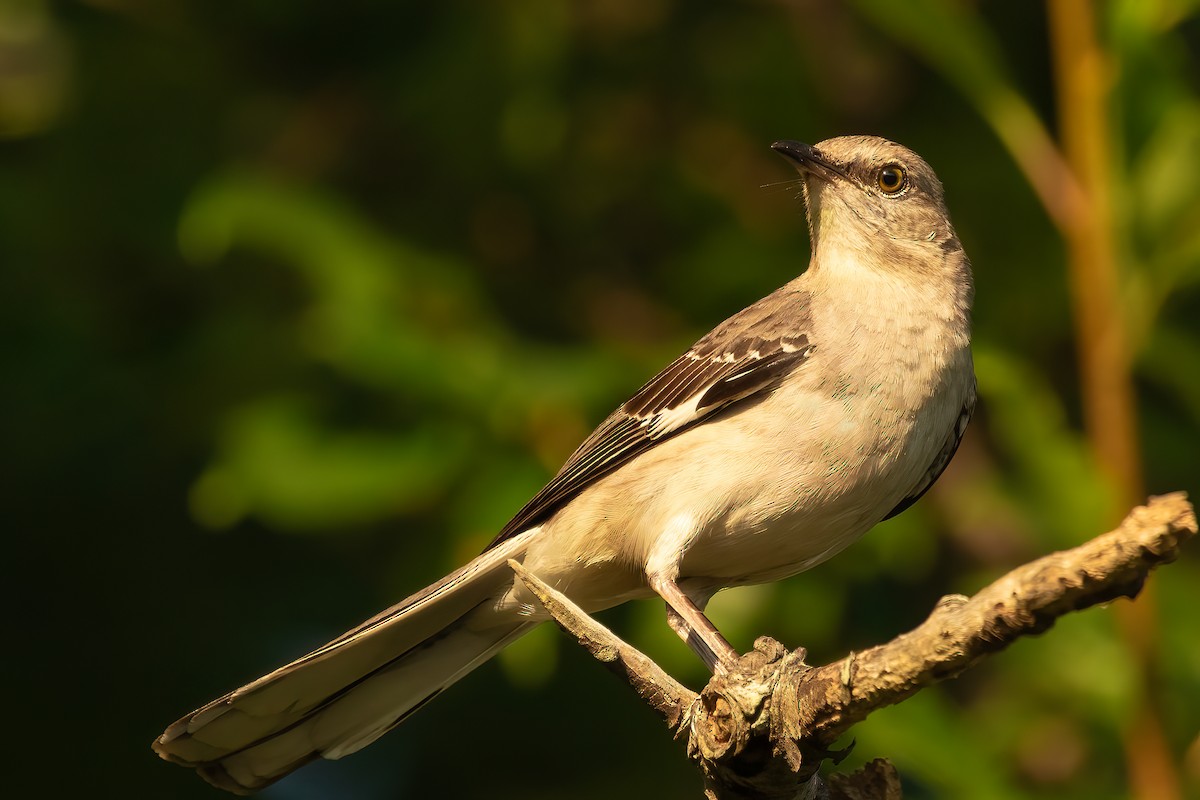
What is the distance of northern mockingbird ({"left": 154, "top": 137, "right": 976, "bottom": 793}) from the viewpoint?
4.29 metres

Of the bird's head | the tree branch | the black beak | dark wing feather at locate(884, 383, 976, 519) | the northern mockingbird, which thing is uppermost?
the black beak

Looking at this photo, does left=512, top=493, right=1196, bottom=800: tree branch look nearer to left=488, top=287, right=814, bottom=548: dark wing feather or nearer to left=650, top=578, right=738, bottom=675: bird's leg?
left=650, top=578, right=738, bottom=675: bird's leg

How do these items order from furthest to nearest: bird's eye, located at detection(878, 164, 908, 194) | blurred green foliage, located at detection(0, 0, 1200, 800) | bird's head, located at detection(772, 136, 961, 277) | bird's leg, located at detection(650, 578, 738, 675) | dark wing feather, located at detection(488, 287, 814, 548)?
1. blurred green foliage, located at detection(0, 0, 1200, 800)
2. bird's eye, located at detection(878, 164, 908, 194)
3. bird's head, located at detection(772, 136, 961, 277)
4. dark wing feather, located at detection(488, 287, 814, 548)
5. bird's leg, located at detection(650, 578, 738, 675)

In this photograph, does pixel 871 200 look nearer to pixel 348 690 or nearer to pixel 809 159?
pixel 809 159

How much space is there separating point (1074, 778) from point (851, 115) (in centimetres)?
314

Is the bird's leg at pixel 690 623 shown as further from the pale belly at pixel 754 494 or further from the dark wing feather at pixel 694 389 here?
the dark wing feather at pixel 694 389

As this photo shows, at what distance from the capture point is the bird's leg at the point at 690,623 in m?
4.23

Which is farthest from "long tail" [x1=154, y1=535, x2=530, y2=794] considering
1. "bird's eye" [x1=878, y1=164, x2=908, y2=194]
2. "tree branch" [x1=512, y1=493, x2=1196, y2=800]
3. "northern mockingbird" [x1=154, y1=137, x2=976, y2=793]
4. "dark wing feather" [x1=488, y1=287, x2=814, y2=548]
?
"bird's eye" [x1=878, y1=164, x2=908, y2=194]

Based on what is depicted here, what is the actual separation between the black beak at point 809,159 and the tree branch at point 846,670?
6.47 ft

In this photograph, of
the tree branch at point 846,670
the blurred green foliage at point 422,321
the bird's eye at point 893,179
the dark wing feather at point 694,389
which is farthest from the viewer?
the blurred green foliage at point 422,321

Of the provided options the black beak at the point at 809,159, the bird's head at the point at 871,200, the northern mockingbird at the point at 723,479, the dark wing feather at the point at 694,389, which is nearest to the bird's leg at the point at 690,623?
the northern mockingbird at the point at 723,479

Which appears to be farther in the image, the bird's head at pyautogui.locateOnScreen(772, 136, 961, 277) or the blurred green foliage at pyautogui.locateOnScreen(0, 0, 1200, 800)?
the blurred green foliage at pyautogui.locateOnScreen(0, 0, 1200, 800)

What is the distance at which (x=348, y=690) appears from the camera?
457cm

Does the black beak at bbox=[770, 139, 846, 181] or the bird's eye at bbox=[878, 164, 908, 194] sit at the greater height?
the black beak at bbox=[770, 139, 846, 181]
